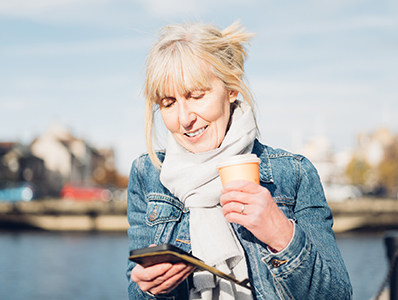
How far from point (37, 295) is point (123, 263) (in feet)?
19.8

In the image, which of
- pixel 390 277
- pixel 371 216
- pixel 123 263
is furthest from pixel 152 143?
pixel 371 216

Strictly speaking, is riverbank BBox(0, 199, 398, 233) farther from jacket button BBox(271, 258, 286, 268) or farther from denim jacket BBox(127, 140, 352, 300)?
jacket button BBox(271, 258, 286, 268)

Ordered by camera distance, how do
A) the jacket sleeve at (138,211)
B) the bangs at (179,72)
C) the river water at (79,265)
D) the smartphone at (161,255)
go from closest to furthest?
the smartphone at (161,255), the bangs at (179,72), the jacket sleeve at (138,211), the river water at (79,265)

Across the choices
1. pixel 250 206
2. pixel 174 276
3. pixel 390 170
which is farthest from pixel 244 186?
pixel 390 170

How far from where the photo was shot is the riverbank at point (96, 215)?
3359cm

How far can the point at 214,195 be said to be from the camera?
182 centimetres

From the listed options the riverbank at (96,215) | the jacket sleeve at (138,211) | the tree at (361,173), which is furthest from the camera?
the tree at (361,173)

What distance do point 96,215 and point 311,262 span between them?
34375 mm

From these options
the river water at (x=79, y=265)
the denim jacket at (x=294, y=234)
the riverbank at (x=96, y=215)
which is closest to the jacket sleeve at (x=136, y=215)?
the denim jacket at (x=294, y=234)

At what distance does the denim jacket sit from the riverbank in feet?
107

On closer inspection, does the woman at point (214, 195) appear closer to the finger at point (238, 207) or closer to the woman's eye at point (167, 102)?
the woman's eye at point (167, 102)

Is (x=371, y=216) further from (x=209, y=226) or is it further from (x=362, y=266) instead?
(x=209, y=226)

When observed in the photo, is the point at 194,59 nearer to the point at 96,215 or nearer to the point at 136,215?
the point at 136,215

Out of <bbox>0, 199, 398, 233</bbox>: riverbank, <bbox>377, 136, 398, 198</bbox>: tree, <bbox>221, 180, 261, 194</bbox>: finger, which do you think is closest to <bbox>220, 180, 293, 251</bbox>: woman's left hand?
<bbox>221, 180, 261, 194</bbox>: finger
